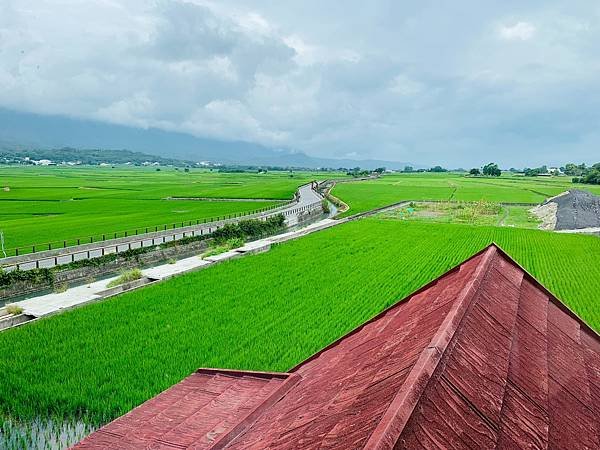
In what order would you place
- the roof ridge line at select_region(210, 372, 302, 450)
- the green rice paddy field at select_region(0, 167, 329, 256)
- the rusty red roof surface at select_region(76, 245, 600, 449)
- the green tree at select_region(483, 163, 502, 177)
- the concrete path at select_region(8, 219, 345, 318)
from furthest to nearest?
1. the green tree at select_region(483, 163, 502, 177)
2. the green rice paddy field at select_region(0, 167, 329, 256)
3. the concrete path at select_region(8, 219, 345, 318)
4. the roof ridge line at select_region(210, 372, 302, 450)
5. the rusty red roof surface at select_region(76, 245, 600, 449)

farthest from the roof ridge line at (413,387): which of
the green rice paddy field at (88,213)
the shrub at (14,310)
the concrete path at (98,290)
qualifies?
the green rice paddy field at (88,213)

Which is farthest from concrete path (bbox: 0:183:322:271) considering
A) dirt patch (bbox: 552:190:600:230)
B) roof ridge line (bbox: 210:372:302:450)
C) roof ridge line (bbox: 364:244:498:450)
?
dirt patch (bbox: 552:190:600:230)

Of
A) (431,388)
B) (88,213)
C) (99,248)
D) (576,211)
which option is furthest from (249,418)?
(576,211)

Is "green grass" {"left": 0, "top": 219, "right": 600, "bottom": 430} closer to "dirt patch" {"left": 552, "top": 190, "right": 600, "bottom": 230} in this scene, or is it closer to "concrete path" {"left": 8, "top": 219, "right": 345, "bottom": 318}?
"concrete path" {"left": 8, "top": 219, "right": 345, "bottom": 318}

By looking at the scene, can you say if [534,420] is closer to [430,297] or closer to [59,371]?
[430,297]

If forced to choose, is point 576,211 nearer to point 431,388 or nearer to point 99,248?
point 99,248
